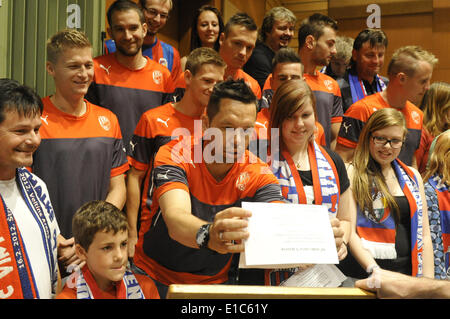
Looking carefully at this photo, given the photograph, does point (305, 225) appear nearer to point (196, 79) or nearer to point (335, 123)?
point (196, 79)

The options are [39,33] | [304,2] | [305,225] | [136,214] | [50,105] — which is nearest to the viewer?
[305,225]

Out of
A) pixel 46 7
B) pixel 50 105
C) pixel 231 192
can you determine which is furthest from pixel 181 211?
pixel 46 7

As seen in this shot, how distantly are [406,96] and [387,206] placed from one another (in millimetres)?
1253

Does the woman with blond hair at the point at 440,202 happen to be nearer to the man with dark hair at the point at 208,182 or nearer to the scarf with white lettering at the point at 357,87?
the scarf with white lettering at the point at 357,87

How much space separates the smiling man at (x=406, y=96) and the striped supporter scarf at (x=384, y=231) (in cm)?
80

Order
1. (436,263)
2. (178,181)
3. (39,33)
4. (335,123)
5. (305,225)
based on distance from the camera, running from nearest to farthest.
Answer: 1. (305,225)
2. (178,181)
3. (436,263)
4. (39,33)
5. (335,123)

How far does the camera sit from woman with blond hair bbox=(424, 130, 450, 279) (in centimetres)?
298

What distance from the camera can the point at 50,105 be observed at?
2.54 m

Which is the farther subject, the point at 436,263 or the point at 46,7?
the point at 46,7

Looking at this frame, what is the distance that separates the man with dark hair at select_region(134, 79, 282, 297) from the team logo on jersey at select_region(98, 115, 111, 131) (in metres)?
0.66

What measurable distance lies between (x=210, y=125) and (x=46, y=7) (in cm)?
193

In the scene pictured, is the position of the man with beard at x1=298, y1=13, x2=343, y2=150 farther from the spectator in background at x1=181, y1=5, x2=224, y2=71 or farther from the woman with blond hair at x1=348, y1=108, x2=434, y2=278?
the woman with blond hair at x1=348, y1=108, x2=434, y2=278

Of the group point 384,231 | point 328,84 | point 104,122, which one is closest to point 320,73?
point 328,84

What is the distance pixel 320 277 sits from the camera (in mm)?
1732
